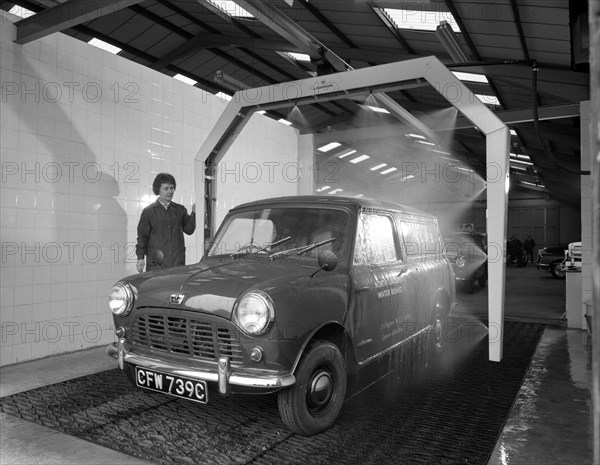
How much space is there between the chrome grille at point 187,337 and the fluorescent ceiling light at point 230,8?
5.73 metres

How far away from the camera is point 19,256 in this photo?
4.48m

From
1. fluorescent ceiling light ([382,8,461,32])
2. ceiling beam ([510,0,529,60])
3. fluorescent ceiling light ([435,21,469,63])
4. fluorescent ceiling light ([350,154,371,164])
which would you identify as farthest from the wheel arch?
fluorescent ceiling light ([350,154,371,164])

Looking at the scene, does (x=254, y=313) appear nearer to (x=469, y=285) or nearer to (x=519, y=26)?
(x=519, y=26)

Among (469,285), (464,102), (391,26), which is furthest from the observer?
(469,285)

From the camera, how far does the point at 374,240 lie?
361 centimetres

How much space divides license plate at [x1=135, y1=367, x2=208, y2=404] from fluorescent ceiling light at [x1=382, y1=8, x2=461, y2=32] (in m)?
4.87

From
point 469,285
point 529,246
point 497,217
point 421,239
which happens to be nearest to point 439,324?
point 421,239

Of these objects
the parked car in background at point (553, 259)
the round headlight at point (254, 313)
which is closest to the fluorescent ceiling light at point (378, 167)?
the parked car in background at point (553, 259)

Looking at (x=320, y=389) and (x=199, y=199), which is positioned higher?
(x=199, y=199)

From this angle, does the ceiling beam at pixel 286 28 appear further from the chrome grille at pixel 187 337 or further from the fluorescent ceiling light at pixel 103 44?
the fluorescent ceiling light at pixel 103 44

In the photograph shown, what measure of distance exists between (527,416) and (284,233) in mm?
2187

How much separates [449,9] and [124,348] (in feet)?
15.8

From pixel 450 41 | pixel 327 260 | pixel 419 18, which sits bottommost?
pixel 327 260

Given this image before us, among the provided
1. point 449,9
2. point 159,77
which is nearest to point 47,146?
point 159,77
